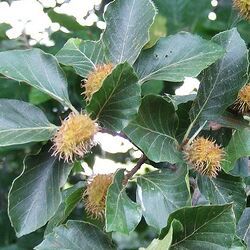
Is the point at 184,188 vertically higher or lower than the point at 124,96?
lower

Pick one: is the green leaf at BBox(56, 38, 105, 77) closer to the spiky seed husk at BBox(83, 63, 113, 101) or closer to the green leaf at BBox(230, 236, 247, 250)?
the spiky seed husk at BBox(83, 63, 113, 101)

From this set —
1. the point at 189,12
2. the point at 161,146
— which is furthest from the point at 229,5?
the point at 161,146

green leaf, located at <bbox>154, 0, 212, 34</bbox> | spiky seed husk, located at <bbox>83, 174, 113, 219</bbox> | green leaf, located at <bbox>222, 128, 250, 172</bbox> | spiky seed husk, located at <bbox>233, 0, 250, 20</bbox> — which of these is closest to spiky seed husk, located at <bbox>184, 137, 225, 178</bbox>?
green leaf, located at <bbox>222, 128, 250, 172</bbox>

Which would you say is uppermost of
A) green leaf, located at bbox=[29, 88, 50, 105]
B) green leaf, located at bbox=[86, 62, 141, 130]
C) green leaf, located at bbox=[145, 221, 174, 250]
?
green leaf, located at bbox=[86, 62, 141, 130]

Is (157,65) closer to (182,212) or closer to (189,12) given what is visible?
(182,212)

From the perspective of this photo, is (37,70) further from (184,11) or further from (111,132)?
(184,11)

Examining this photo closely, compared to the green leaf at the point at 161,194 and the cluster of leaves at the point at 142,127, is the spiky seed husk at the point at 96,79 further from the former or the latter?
the green leaf at the point at 161,194

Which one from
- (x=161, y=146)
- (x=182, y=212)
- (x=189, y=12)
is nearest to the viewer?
(x=182, y=212)
